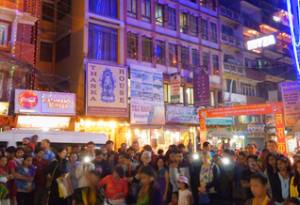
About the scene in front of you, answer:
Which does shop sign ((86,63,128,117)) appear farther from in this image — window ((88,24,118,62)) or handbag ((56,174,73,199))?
handbag ((56,174,73,199))

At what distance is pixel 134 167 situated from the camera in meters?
8.51

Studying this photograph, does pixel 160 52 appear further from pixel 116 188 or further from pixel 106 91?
pixel 116 188

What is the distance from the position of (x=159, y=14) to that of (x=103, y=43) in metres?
6.04

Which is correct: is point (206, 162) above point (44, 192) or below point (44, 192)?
above

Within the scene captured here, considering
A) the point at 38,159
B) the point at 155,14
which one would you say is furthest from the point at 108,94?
the point at 38,159

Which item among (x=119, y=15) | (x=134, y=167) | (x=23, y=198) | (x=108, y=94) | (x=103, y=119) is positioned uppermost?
(x=119, y=15)

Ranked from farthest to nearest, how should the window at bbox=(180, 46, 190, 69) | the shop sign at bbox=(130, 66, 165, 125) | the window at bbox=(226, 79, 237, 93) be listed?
the window at bbox=(226, 79, 237, 93) → the window at bbox=(180, 46, 190, 69) → the shop sign at bbox=(130, 66, 165, 125)

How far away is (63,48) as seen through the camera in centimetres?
2459

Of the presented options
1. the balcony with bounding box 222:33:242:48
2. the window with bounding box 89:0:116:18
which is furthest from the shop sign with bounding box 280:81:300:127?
the balcony with bounding box 222:33:242:48

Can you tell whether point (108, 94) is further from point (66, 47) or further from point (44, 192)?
point (44, 192)

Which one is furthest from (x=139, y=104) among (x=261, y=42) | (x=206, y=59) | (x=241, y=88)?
(x=261, y=42)

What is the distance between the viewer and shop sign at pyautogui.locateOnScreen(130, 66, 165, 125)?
75.6 feet

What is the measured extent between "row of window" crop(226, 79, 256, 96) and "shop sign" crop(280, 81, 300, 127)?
1580 cm

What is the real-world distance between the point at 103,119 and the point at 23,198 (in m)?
12.5
